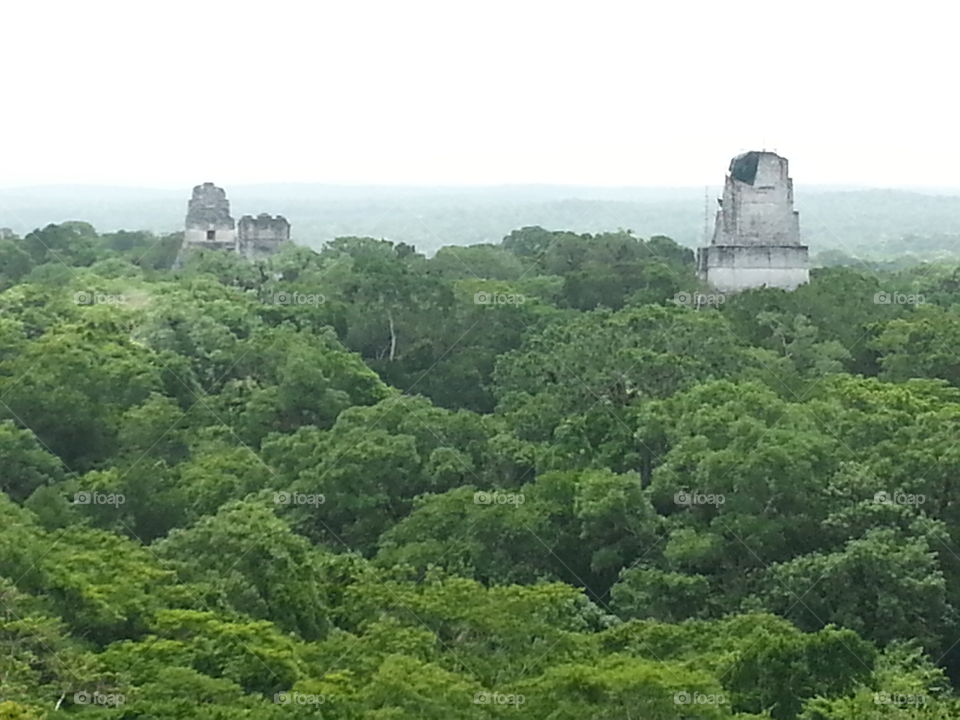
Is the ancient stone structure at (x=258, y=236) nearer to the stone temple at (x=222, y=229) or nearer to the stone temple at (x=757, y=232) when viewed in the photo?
the stone temple at (x=222, y=229)

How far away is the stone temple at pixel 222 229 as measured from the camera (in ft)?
217

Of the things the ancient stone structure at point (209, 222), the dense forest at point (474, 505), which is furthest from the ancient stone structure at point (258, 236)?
the dense forest at point (474, 505)

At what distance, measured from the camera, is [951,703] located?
62.4ft

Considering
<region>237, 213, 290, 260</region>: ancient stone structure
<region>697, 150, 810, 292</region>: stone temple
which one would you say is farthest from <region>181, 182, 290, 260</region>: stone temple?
<region>697, 150, 810, 292</region>: stone temple

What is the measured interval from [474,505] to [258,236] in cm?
4250

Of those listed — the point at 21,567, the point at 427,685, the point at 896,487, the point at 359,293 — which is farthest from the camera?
the point at 359,293

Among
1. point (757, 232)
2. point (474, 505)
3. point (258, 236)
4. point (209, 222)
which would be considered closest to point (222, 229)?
point (209, 222)

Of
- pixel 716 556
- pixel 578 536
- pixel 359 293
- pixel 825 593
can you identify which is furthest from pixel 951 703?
pixel 359 293

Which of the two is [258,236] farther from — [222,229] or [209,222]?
[209,222]

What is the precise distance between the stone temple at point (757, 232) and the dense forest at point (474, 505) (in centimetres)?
129

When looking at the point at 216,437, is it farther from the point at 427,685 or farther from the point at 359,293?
the point at 427,685

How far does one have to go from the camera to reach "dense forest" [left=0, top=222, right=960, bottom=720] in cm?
1909

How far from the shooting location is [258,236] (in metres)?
68.2

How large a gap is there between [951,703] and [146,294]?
30476mm
